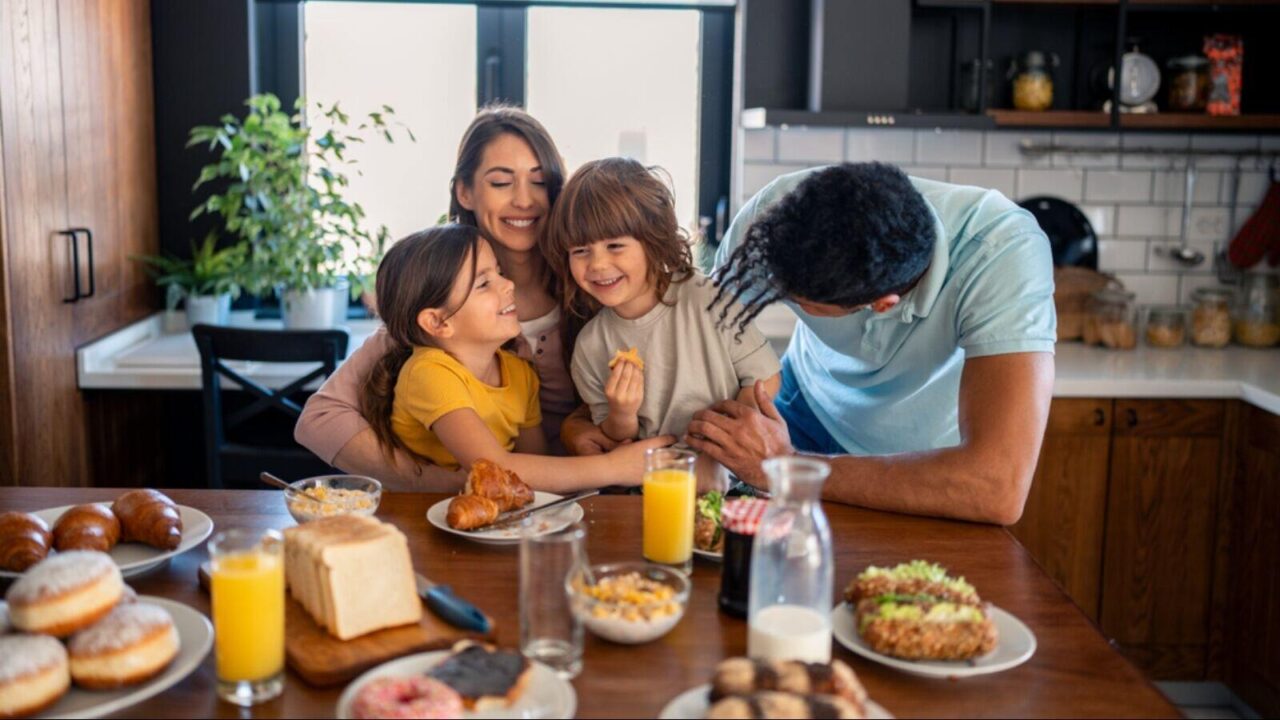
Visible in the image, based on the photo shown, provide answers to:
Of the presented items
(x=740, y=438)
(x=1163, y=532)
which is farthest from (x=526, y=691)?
(x=1163, y=532)

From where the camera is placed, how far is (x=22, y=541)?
1526 millimetres

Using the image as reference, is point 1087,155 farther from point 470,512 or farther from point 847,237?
point 470,512

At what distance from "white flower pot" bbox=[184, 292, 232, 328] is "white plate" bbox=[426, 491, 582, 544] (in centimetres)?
238

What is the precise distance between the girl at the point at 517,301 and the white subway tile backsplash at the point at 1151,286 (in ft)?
8.04

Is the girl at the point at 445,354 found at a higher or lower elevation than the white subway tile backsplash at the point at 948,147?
lower

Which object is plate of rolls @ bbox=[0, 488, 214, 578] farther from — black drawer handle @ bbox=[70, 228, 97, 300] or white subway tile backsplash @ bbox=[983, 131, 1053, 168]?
white subway tile backsplash @ bbox=[983, 131, 1053, 168]

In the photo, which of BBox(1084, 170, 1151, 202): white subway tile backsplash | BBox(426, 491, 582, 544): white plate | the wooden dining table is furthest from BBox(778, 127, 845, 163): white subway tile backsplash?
BBox(426, 491, 582, 544): white plate

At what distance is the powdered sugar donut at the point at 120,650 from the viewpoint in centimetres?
122

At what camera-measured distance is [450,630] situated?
138 centimetres

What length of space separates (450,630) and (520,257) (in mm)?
1166

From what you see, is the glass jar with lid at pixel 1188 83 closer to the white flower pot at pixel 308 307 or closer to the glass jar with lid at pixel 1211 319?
the glass jar with lid at pixel 1211 319

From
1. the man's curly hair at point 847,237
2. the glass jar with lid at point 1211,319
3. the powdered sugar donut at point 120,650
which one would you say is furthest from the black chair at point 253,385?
the glass jar with lid at point 1211,319

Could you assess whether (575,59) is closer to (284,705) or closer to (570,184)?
(570,184)

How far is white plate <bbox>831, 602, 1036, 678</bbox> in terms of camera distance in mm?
1289
